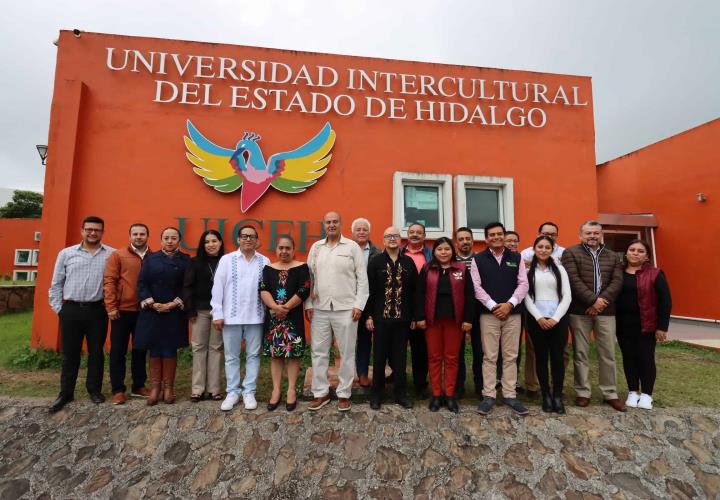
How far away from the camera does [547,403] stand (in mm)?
3395

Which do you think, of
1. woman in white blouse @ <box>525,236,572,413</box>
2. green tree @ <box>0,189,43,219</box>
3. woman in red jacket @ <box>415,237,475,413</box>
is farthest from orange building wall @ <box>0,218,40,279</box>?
woman in white blouse @ <box>525,236,572,413</box>

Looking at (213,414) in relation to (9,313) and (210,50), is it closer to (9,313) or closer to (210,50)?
(210,50)

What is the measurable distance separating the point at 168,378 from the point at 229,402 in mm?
639

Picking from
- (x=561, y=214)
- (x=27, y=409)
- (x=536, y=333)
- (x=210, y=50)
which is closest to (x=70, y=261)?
(x=27, y=409)

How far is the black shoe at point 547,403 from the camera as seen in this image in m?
3.37

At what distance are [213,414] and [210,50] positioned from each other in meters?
4.97

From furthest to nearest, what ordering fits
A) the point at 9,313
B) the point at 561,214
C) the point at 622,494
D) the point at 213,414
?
the point at 9,313 → the point at 561,214 → the point at 213,414 → the point at 622,494

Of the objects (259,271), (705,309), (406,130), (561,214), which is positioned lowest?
(705,309)

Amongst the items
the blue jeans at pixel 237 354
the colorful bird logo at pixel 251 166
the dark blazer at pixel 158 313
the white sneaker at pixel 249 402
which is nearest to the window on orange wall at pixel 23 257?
the colorful bird logo at pixel 251 166

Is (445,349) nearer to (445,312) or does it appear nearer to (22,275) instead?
(445,312)

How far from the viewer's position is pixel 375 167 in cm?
568

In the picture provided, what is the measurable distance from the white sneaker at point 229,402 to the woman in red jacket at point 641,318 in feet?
11.8

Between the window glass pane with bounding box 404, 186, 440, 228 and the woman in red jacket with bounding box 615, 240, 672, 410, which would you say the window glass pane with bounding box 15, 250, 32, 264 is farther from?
the woman in red jacket with bounding box 615, 240, 672, 410

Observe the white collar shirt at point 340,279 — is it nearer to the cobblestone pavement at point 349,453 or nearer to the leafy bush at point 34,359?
the cobblestone pavement at point 349,453
